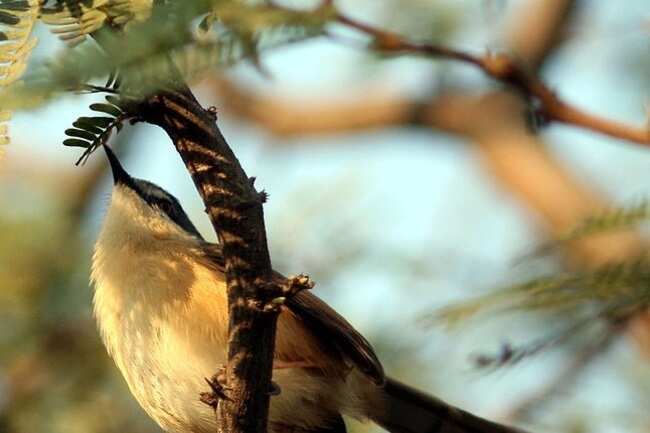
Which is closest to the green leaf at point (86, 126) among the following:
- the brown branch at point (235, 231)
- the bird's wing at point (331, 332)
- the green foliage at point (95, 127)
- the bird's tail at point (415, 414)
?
the green foliage at point (95, 127)

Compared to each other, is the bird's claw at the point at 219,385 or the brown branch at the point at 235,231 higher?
the brown branch at the point at 235,231

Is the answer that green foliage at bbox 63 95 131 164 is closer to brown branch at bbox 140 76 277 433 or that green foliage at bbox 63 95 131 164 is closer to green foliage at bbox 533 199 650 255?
brown branch at bbox 140 76 277 433

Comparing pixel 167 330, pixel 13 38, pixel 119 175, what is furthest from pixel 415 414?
pixel 13 38

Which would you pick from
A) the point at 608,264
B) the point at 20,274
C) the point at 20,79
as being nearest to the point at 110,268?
the point at 20,274

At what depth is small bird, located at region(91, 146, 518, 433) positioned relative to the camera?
12.9 ft

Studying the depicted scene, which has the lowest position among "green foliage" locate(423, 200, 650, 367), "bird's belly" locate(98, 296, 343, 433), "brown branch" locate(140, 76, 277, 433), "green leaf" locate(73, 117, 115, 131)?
"green leaf" locate(73, 117, 115, 131)

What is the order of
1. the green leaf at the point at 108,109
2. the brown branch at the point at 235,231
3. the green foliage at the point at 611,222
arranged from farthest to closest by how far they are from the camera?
1. the green foliage at the point at 611,222
2. the brown branch at the point at 235,231
3. the green leaf at the point at 108,109

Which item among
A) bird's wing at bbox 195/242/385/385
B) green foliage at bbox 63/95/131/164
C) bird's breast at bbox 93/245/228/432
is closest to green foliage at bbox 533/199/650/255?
bird's wing at bbox 195/242/385/385

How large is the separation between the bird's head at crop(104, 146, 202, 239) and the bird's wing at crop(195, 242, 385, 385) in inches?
9.8

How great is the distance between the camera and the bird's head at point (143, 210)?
14.6 ft

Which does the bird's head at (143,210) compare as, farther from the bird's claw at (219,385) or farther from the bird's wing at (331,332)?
the bird's claw at (219,385)

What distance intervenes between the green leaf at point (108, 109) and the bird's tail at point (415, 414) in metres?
2.59

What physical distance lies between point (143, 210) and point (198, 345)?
2.91 ft

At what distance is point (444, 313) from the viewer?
2811 millimetres
